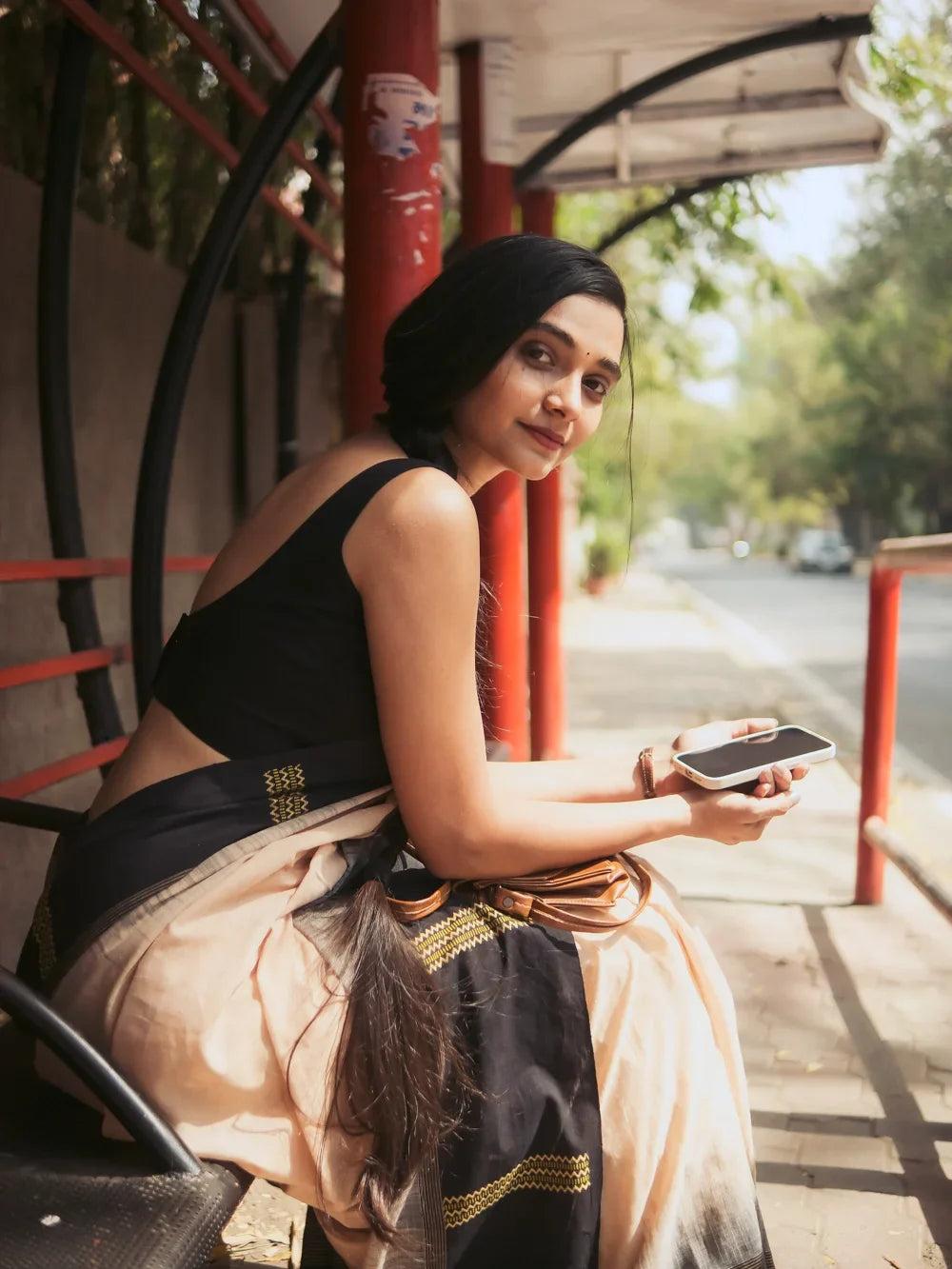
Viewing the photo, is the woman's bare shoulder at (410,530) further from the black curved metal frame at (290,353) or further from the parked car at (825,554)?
the parked car at (825,554)

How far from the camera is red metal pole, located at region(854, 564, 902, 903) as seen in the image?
3900 millimetres

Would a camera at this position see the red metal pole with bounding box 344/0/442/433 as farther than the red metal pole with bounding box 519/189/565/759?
No

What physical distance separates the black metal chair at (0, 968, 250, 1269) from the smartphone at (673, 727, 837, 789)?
890 mm

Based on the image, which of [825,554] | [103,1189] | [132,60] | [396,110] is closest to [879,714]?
[396,110]

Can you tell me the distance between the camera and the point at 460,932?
1.65 m

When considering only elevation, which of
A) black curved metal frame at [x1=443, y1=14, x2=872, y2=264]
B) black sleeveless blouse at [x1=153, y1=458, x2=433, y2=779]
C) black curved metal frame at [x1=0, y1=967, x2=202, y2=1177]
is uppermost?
black curved metal frame at [x1=443, y1=14, x2=872, y2=264]

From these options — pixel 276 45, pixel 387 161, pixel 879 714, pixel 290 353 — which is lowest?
pixel 879 714

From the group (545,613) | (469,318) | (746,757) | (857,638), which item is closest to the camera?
(469,318)

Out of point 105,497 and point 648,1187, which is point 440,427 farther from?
point 105,497

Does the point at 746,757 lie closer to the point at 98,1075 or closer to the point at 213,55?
the point at 98,1075

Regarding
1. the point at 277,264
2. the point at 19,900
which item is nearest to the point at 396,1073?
the point at 19,900

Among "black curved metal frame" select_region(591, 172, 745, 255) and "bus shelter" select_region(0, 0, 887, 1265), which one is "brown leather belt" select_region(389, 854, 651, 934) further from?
"black curved metal frame" select_region(591, 172, 745, 255)

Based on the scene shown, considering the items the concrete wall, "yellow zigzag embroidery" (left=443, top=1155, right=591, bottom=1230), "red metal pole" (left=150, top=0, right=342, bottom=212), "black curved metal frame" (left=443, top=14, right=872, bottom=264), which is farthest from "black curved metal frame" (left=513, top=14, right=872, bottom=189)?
"yellow zigzag embroidery" (left=443, top=1155, right=591, bottom=1230)

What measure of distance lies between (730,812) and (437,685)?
21.9 inches
